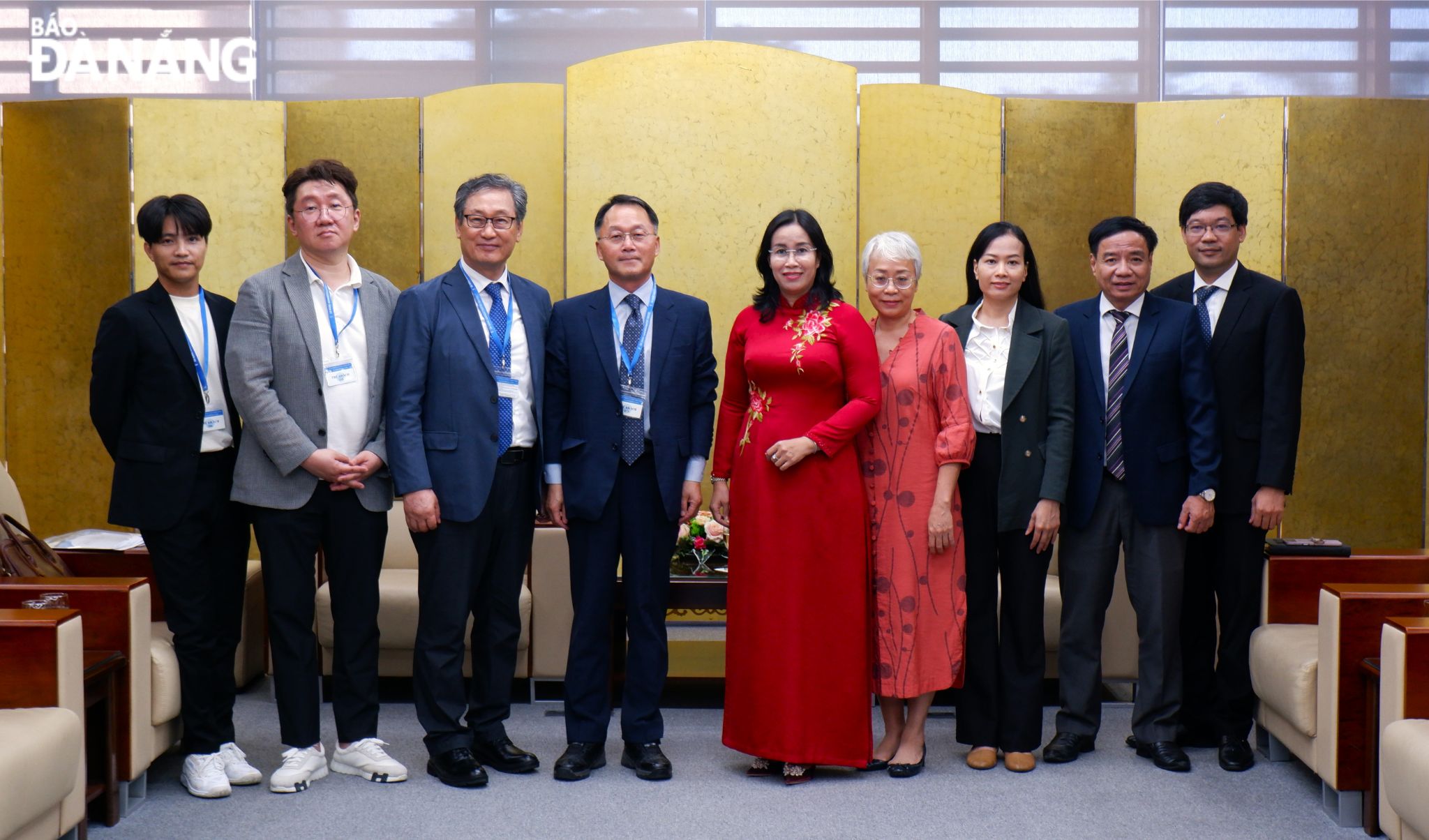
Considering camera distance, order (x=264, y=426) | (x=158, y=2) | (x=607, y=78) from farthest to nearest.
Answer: (x=158, y=2), (x=607, y=78), (x=264, y=426)

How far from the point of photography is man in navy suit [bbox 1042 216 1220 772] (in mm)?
3572

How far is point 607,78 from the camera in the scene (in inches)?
205

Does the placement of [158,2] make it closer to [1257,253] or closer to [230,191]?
[230,191]

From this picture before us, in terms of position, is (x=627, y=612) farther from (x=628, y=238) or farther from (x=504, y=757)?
(x=628, y=238)

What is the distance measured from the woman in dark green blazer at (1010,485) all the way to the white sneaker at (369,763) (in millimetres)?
1688

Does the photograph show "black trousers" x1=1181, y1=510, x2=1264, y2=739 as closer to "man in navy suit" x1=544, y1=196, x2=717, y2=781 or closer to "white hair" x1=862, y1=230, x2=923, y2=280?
"white hair" x1=862, y1=230, x2=923, y2=280

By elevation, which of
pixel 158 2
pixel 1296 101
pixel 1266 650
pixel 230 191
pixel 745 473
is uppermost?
pixel 158 2

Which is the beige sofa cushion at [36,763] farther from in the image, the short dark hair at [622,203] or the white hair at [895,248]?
the white hair at [895,248]

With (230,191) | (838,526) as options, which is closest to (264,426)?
(838,526)

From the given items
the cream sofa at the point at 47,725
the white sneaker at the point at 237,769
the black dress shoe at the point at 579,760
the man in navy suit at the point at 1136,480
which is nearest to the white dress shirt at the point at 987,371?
the man in navy suit at the point at 1136,480

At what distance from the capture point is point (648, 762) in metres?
3.46

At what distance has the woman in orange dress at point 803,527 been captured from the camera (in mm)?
3336

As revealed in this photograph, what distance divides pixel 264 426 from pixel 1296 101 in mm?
4513

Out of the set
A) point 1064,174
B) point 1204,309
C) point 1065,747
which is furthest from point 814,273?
point 1064,174
